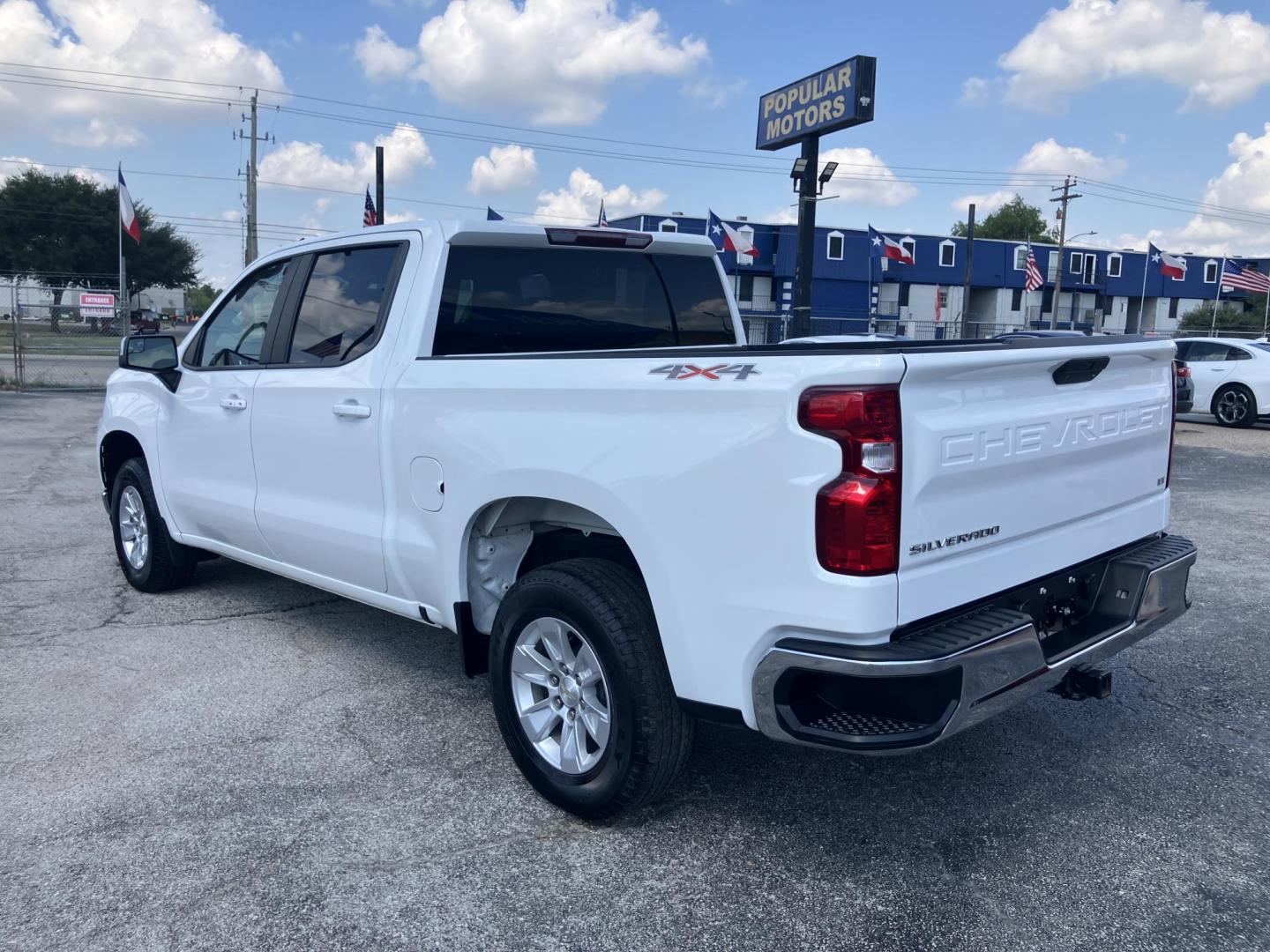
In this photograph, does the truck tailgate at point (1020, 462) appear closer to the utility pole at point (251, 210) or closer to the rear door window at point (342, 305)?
the rear door window at point (342, 305)

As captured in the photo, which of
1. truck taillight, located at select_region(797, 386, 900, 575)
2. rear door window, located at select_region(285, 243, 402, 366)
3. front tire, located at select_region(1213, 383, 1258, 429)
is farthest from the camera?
front tire, located at select_region(1213, 383, 1258, 429)

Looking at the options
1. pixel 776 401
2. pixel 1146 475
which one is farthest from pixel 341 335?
pixel 1146 475

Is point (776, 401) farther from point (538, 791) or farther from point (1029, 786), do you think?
point (1029, 786)

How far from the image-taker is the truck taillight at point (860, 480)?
2.58 metres

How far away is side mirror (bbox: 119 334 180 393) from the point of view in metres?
5.55

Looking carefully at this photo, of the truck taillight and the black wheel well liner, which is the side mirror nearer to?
the black wheel well liner

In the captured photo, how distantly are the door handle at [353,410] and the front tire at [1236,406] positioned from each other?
56.3ft

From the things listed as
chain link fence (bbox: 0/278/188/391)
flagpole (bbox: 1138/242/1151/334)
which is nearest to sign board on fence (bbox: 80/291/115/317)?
chain link fence (bbox: 0/278/188/391)

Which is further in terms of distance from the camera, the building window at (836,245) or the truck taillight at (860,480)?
the building window at (836,245)

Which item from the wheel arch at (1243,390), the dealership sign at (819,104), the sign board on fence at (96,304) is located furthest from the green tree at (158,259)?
the wheel arch at (1243,390)

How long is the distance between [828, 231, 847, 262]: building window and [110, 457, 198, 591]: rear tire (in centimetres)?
5327

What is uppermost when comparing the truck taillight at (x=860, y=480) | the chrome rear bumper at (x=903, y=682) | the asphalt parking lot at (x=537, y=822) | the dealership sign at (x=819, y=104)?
the dealership sign at (x=819, y=104)

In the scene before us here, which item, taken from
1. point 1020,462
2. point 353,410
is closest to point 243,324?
point 353,410

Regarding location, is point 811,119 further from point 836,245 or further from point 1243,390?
point 836,245
